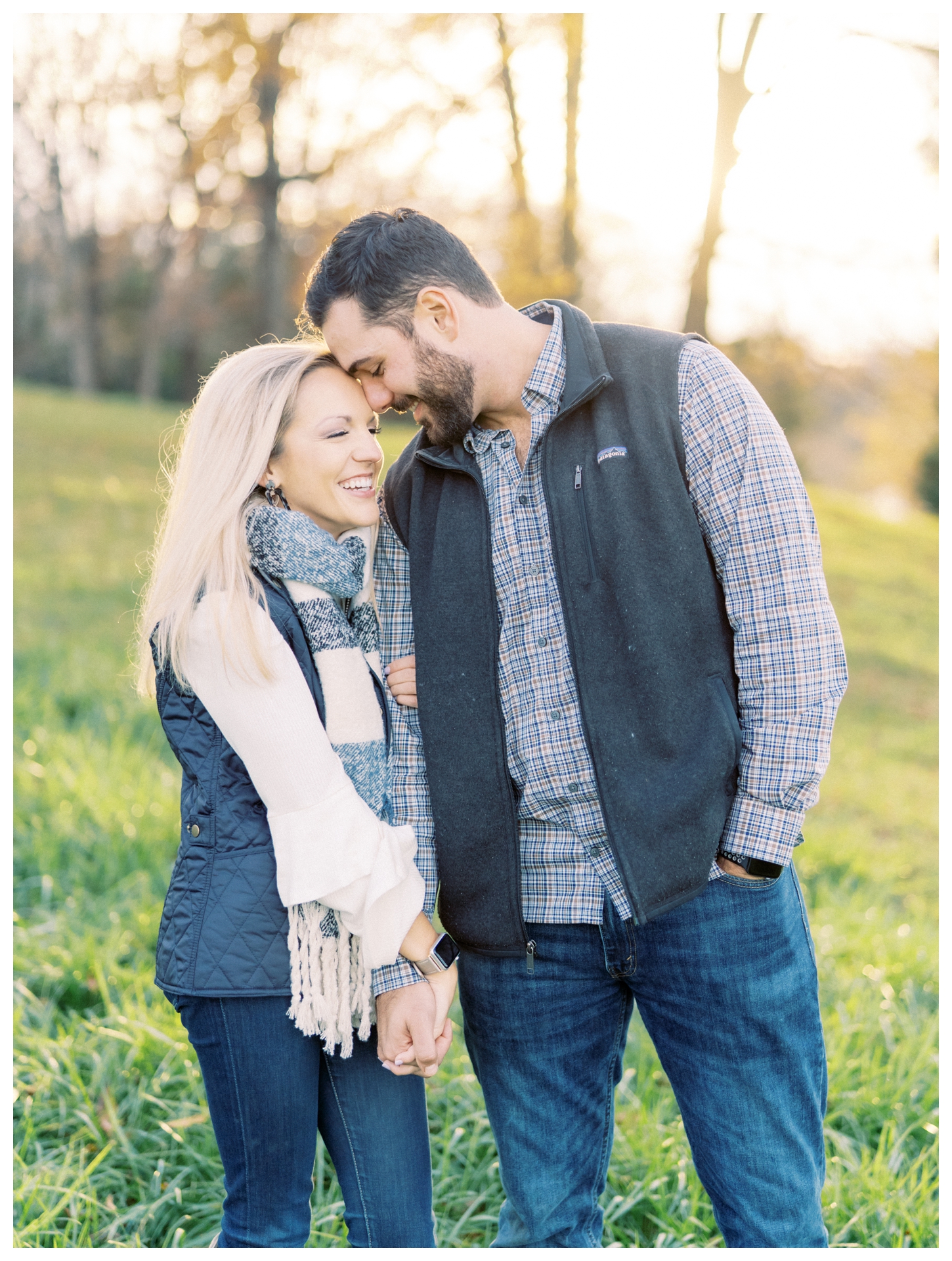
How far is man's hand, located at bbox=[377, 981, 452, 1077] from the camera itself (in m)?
2.06

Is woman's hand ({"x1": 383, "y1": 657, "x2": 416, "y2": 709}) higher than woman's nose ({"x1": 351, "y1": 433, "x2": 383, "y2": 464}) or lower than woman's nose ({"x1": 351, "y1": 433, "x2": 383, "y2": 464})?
lower

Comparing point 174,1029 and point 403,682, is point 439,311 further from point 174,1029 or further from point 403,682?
point 174,1029

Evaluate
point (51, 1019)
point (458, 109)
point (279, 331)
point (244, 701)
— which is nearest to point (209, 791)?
point (244, 701)

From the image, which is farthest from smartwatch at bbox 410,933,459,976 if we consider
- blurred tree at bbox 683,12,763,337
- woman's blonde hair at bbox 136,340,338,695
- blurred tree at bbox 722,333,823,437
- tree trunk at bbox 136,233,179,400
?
tree trunk at bbox 136,233,179,400

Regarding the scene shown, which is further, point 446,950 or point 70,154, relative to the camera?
point 70,154

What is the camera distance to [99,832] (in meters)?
4.43

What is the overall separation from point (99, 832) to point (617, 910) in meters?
3.11

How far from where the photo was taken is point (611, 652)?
6.57 feet

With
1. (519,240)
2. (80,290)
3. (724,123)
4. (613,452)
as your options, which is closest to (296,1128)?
(613,452)

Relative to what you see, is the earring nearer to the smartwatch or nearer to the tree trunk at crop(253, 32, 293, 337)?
the smartwatch

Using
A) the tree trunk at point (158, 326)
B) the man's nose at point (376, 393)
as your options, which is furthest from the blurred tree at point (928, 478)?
the man's nose at point (376, 393)

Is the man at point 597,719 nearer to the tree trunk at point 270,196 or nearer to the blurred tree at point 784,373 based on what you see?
the blurred tree at point 784,373

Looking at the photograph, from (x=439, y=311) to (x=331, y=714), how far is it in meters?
0.93

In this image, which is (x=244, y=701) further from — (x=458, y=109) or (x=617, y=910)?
(x=458, y=109)
